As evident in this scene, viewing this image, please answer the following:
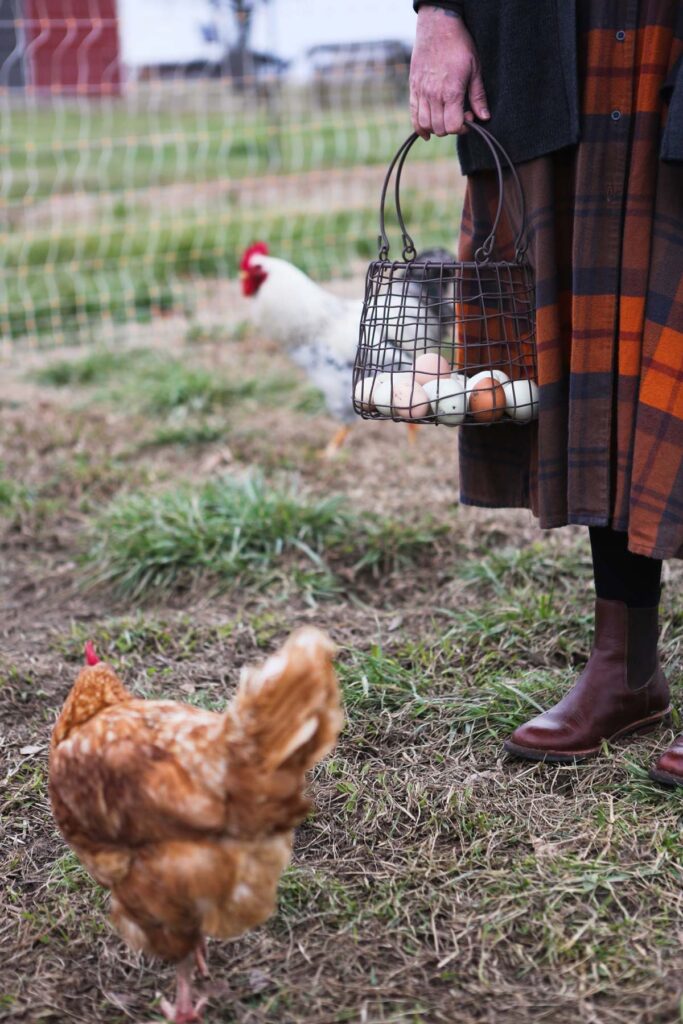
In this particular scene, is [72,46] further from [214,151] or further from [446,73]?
[446,73]

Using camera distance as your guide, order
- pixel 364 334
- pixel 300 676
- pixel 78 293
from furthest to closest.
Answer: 1. pixel 78 293
2. pixel 364 334
3. pixel 300 676

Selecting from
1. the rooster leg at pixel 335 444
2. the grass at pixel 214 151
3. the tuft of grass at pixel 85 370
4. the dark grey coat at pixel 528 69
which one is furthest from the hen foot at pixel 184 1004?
the grass at pixel 214 151

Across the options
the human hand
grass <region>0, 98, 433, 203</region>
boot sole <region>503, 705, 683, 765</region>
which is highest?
grass <region>0, 98, 433, 203</region>

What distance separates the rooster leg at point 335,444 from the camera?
425 centimetres

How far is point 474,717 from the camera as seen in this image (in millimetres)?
2395

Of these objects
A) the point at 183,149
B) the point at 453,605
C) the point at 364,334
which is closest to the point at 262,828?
the point at 364,334

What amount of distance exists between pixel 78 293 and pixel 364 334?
4.55 m

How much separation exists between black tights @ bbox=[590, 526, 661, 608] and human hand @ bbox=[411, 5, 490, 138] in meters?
0.83

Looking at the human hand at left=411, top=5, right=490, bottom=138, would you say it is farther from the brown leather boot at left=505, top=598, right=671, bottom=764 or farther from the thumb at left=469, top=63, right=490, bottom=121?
the brown leather boot at left=505, top=598, right=671, bottom=764

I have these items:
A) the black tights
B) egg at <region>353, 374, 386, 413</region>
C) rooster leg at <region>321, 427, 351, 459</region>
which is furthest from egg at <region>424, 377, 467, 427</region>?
rooster leg at <region>321, 427, 351, 459</region>

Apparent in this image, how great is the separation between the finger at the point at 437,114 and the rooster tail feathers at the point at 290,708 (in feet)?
3.37

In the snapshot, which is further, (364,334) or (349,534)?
(349,534)

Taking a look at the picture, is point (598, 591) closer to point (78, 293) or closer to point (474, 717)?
point (474, 717)

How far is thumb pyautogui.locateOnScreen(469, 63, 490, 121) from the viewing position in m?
2.02
